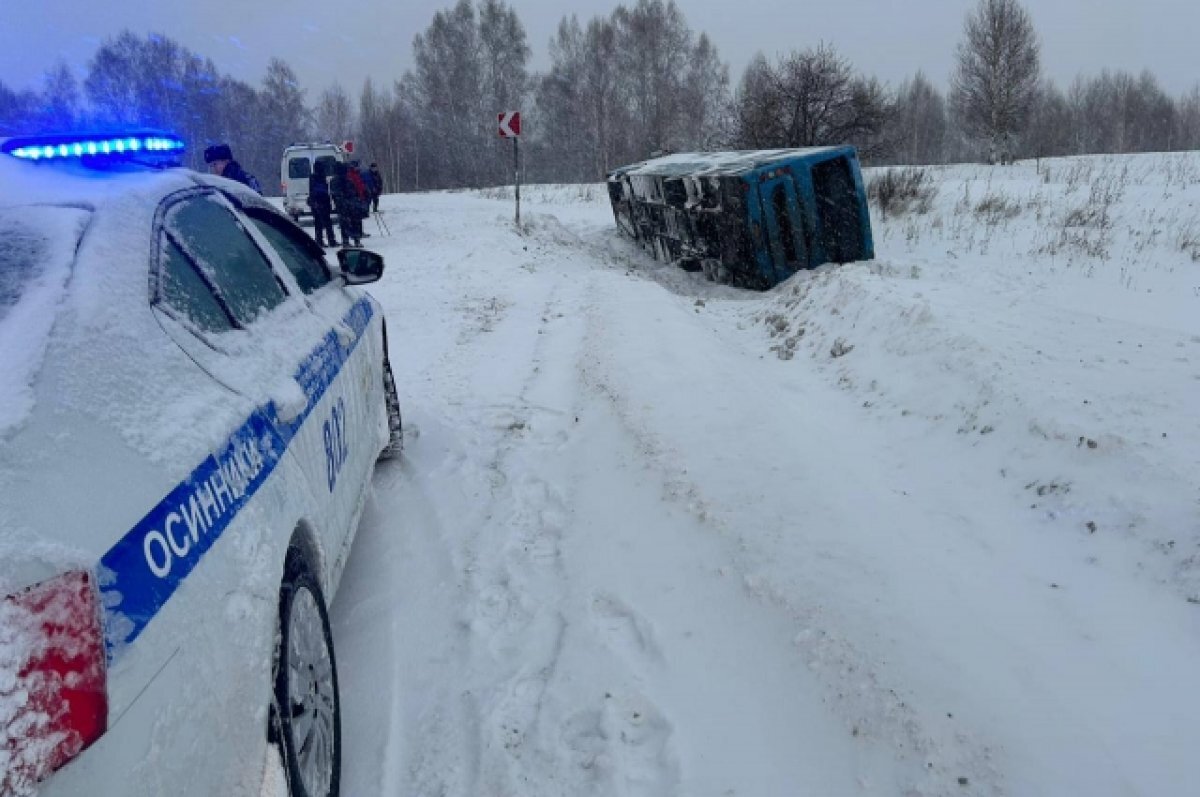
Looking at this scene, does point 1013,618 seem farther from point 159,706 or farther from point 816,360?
point 816,360

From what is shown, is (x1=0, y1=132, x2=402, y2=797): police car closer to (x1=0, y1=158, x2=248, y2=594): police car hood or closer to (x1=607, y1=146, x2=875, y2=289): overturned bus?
(x1=0, y1=158, x2=248, y2=594): police car hood

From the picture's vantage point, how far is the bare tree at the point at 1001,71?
134 feet

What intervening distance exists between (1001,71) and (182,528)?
161ft

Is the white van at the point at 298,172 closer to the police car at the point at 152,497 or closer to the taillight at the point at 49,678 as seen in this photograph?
the police car at the point at 152,497

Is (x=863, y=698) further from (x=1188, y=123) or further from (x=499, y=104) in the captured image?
(x=1188, y=123)

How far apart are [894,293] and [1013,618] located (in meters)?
4.74

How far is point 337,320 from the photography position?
3.58 meters

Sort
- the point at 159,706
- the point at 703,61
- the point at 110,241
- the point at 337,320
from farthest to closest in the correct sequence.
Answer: the point at 703,61
the point at 337,320
the point at 110,241
the point at 159,706

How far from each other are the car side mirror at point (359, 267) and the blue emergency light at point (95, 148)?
1.44m

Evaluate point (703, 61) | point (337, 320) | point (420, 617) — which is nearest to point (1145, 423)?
point (420, 617)

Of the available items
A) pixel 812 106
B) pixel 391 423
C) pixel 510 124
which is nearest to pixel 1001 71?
pixel 812 106

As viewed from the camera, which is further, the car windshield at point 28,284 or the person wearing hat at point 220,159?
the person wearing hat at point 220,159

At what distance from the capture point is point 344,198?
50.0 ft

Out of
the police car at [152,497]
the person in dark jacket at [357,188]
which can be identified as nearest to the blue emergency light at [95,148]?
the police car at [152,497]
